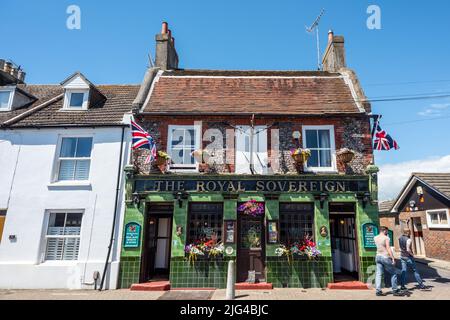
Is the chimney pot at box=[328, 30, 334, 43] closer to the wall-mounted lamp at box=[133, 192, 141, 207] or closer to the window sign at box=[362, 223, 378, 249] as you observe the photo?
the window sign at box=[362, 223, 378, 249]

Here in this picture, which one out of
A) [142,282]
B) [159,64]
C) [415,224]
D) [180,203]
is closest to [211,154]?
[180,203]

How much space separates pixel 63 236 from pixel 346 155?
11536mm

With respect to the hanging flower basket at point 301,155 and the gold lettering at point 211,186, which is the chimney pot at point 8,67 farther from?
the hanging flower basket at point 301,155

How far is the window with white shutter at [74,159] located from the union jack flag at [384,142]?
1187 centimetres

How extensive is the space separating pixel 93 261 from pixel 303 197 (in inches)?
330

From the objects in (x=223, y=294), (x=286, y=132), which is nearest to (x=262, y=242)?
(x=223, y=294)

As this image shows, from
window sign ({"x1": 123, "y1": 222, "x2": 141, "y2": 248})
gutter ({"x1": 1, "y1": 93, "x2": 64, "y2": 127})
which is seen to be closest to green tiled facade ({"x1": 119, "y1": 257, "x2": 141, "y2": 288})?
window sign ({"x1": 123, "y1": 222, "x2": 141, "y2": 248})

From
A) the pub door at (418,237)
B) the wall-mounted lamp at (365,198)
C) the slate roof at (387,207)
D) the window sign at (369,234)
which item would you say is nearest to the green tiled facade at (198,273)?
the window sign at (369,234)

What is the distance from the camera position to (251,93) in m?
12.8

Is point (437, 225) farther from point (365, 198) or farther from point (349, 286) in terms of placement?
point (349, 286)

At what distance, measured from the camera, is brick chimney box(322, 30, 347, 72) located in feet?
46.3

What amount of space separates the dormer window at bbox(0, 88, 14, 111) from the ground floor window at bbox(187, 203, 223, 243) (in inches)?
434

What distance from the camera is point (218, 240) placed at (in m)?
10.3
